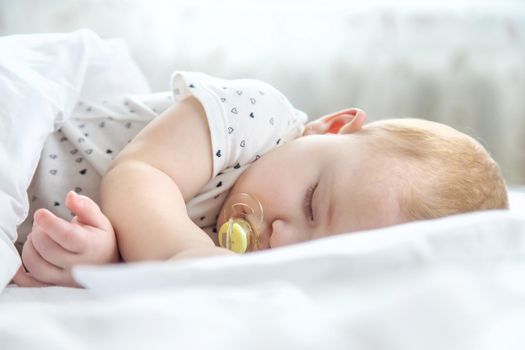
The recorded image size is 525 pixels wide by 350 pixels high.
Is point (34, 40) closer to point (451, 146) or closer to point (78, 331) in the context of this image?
point (451, 146)

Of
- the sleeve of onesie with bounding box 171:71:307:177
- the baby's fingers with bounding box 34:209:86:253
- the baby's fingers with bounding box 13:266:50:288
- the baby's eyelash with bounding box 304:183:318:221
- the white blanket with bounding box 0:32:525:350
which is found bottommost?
the baby's fingers with bounding box 13:266:50:288

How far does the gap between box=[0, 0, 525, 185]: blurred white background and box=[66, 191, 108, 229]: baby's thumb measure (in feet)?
3.14

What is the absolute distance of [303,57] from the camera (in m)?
1.78

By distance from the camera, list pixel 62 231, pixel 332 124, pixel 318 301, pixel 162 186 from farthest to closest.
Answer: pixel 332 124 → pixel 162 186 → pixel 62 231 → pixel 318 301

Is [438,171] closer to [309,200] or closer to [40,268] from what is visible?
[309,200]

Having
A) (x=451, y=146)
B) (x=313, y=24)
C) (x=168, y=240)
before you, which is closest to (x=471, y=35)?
(x=313, y=24)

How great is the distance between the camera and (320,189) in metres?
0.98

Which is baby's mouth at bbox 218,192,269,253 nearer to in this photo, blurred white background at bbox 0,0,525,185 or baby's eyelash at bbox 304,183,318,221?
baby's eyelash at bbox 304,183,318,221

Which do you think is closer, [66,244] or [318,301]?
[318,301]

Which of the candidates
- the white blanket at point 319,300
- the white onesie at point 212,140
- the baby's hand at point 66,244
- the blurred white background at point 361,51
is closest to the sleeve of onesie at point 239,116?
the white onesie at point 212,140

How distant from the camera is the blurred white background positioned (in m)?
1.77

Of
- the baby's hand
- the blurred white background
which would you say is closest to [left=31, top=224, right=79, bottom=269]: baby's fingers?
the baby's hand

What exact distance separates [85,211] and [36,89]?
28cm

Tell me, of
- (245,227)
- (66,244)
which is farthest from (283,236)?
(66,244)
